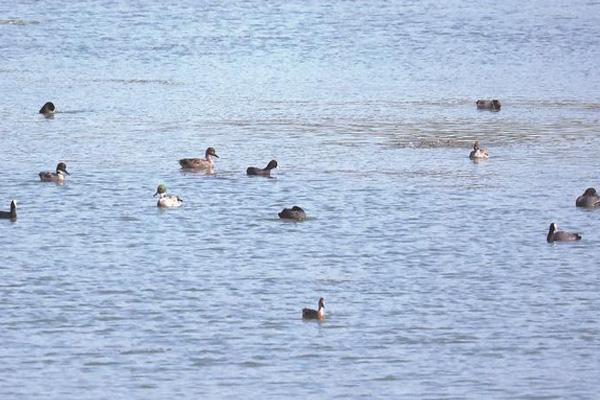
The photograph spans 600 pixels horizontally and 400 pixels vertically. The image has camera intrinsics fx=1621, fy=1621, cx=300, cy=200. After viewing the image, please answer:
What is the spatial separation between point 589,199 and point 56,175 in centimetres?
951

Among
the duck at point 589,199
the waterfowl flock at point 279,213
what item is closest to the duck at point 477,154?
the waterfowl flock at point 279,213

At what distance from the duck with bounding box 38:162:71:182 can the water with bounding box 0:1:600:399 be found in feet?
0.60

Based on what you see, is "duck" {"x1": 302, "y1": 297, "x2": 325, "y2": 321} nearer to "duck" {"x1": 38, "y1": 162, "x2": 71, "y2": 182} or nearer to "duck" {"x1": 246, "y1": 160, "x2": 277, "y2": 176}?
"duck" {"x1": 246, "y1": 160, "x2": 277, "y2": 176}

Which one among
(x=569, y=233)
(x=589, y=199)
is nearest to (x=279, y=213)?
(x=569, y=233)

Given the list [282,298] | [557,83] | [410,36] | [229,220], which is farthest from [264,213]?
[410,36]

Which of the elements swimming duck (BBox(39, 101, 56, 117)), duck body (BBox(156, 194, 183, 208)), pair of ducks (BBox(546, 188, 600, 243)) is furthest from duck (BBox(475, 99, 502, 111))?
duck body (BBox(156, 194, 183, 208))

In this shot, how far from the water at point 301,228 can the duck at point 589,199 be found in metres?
0.18

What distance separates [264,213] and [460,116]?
444 inches

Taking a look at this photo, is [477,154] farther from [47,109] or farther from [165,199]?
[47,109]

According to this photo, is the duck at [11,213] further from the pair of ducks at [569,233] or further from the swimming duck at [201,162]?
the pair of ducks at [569,233]

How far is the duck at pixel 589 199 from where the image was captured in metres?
27.3

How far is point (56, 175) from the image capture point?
29.3 metres

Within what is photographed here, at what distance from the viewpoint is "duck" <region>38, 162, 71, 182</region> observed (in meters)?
29.2

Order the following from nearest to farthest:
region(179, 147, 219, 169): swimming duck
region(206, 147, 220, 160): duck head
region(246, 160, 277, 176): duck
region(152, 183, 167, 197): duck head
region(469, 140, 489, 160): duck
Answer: region(152, 183, 167, 197): duck head < region(246, 160, 277, 176): duck < region(179, 147, 219, 169): swimming duck < region(206, 147, 220, 160): duck head < region(469, 140, 489, 160): duck
